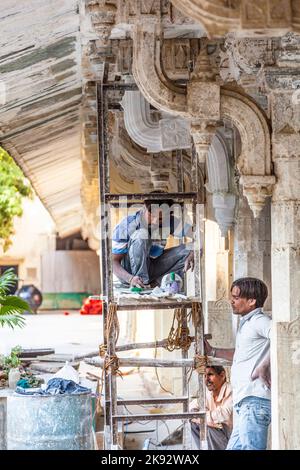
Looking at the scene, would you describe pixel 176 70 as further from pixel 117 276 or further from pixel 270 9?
pixel 270 9

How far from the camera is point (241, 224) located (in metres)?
9.84

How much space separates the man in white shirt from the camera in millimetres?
7660

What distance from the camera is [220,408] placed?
8906 mm

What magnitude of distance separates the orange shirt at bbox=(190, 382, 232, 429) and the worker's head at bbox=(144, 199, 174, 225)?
5.67 ft

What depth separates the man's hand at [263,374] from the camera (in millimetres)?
7734

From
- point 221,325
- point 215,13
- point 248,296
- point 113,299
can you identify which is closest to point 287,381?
point 248,296

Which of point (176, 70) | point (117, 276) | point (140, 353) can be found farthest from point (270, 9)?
point (140, 353)

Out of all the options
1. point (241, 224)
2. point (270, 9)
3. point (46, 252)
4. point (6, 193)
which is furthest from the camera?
point (46, 252)

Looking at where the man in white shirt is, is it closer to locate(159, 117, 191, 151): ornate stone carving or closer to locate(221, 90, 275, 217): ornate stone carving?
locate(221, 90, 275, 217): ornate stone carving

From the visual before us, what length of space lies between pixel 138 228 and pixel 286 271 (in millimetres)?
2020

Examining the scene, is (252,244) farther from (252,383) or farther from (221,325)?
(252,383)

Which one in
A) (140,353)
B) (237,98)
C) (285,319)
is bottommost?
(140,353)

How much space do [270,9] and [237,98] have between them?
1945 millimetres

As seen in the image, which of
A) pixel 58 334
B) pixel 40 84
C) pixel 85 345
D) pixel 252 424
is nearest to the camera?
pixel 252 424
